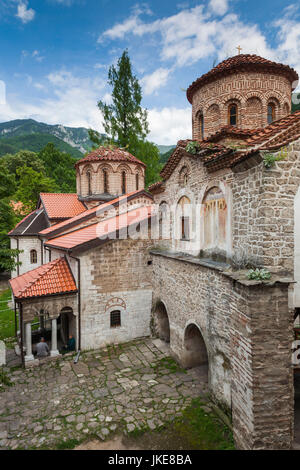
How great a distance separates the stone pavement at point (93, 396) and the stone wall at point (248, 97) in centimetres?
779

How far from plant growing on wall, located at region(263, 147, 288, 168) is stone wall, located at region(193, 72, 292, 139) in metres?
3.77

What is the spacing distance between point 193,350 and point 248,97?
7899mm

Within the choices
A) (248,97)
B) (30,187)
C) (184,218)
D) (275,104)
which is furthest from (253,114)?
(30,187)

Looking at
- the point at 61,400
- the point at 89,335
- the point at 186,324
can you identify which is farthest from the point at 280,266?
the point at 89,335

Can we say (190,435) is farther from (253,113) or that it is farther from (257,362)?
(253,113)

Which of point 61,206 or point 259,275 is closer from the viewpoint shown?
point 259,275

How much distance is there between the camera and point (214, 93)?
848 cm

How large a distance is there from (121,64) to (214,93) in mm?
20413

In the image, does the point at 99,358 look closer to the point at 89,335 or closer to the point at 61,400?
the point at 89,335

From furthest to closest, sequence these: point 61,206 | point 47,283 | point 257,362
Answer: point 61,206 → point 47,283 → point 257,362

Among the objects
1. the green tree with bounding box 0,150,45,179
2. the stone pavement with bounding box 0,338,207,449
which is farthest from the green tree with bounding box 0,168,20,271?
the green tree with bounding box 0,150,45,179

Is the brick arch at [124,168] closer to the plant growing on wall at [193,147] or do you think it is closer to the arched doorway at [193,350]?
the plant growing on wall at [193,147]

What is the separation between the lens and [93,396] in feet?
23.2

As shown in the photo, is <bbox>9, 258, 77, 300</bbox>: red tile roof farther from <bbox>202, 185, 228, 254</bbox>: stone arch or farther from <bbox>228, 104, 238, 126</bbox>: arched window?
<bbox>228, 104, 238, 126</bbox>: arched window
